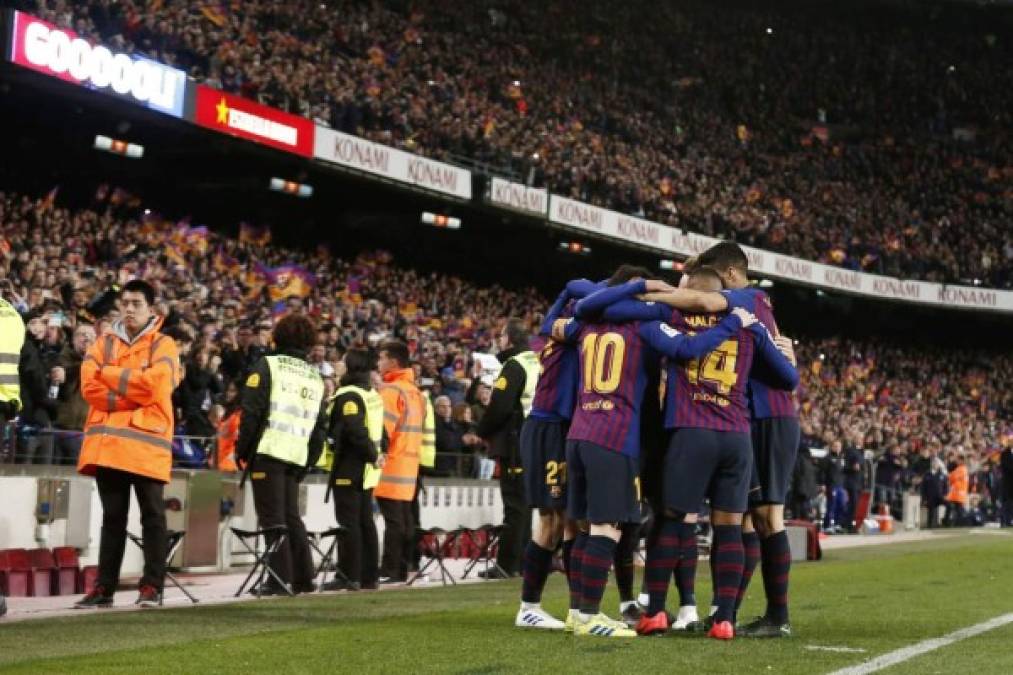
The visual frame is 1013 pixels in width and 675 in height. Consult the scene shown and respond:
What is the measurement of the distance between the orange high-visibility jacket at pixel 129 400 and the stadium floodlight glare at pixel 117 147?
55.2 ft

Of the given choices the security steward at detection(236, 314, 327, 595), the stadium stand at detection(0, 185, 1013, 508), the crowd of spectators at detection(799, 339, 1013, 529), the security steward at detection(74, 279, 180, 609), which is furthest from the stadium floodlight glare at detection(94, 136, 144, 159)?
the security steward at detection(74, 279, 180, 609)

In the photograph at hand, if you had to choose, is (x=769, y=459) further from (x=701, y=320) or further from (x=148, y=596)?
(x=148, y=596)

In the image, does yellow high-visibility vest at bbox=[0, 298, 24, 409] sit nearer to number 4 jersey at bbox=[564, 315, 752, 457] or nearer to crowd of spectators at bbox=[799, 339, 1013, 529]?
number 4 jersey at bbox=[564, 315, 752, 457]

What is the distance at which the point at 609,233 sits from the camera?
3709cm

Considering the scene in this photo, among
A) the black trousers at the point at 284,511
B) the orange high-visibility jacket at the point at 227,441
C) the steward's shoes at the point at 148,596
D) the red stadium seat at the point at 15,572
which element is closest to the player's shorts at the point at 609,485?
the steward's shoes at the point at 148,596

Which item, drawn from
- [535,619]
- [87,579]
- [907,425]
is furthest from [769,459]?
[907,425]

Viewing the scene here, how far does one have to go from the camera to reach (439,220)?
34.5 metres

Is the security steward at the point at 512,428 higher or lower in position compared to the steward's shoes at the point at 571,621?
higher

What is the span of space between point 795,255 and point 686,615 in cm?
3676

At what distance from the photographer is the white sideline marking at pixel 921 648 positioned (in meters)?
7.18

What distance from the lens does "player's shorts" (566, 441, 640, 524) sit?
8.26 m

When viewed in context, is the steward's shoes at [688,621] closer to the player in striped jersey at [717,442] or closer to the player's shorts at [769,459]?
the player in striped jersey at [717,442]

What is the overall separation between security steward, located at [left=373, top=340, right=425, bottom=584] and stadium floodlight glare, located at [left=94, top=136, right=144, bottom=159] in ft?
45.6

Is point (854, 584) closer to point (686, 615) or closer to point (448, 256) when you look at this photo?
point (686, 615)
